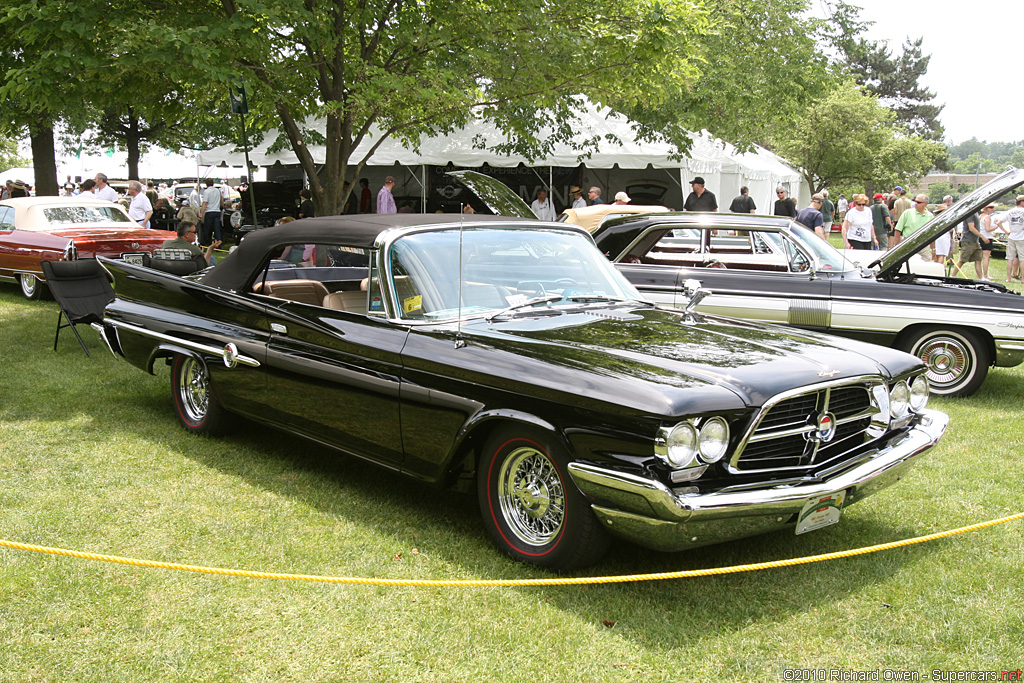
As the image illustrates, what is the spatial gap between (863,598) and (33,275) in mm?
12374

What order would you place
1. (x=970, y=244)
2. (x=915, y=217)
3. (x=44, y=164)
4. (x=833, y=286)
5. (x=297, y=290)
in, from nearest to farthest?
(x=297, y=290) → (x=833, y=286) → (x=915, y=217) → (x=970, y=244) → (x=44, y=164)

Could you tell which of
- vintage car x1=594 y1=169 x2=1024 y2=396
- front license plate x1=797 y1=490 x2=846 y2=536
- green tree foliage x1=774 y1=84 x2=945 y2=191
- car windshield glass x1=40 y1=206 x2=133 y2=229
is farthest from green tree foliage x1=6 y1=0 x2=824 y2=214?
green tree foliage x1=774 y1=84 x2=945 y2=191

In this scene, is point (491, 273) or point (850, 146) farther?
point (850, 146)

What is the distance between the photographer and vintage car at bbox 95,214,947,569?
3.57 meters

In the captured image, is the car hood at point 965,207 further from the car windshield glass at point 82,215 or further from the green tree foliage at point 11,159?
the green tree foliage at point 11,159

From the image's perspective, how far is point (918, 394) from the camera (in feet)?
14.9

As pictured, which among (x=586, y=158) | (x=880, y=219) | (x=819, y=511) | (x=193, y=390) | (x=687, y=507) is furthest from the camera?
(x=586, y=158)

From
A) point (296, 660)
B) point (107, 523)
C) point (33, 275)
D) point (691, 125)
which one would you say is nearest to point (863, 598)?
point (296, 660)

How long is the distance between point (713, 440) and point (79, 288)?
7.47 meters

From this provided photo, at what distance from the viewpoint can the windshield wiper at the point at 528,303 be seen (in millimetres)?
4625

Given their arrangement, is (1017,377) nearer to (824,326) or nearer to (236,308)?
(824,326)

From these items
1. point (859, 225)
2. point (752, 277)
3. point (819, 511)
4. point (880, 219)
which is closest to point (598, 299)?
point (819, 511)

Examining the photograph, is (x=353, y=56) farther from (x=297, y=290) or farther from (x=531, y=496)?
(x=531, y=496)

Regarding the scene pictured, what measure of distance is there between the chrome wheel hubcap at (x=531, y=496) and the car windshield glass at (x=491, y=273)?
2.89 ft
